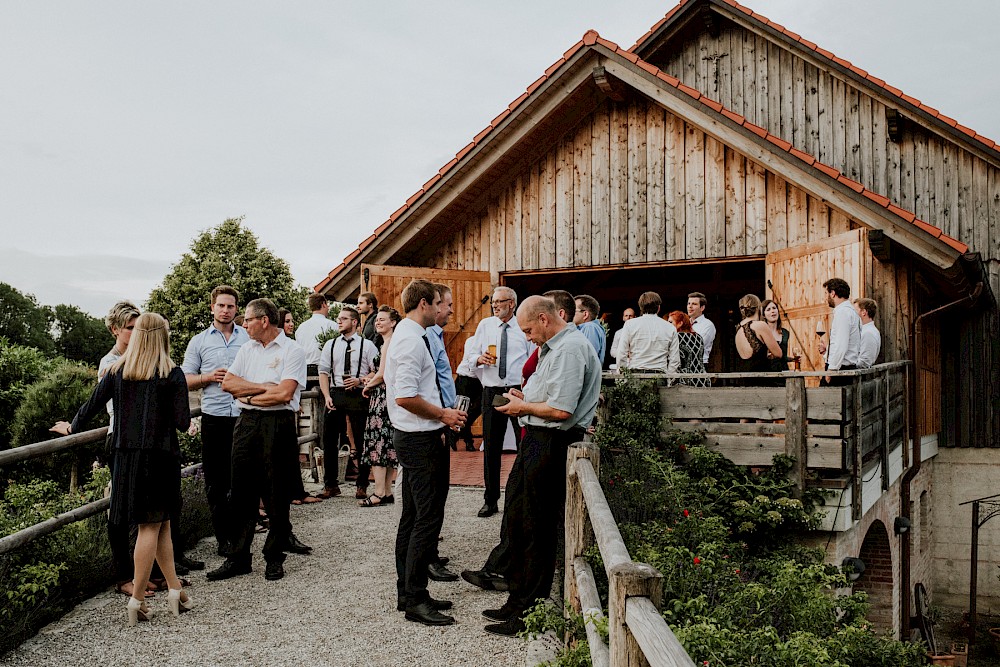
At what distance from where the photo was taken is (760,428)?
7707 mm

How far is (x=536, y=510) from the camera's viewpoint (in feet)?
15.6

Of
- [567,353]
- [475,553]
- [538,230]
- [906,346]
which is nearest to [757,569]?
[475,553]

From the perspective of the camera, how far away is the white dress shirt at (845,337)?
784cm

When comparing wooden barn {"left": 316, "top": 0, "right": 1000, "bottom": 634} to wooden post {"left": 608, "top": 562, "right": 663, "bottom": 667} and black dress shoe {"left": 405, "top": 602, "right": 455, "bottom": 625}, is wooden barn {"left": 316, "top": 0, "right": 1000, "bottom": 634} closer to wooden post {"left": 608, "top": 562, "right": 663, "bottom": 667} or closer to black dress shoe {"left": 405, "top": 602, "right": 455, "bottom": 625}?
black dress shoe {"left": 405, "top": 602, "right": 455, "bottom": 625}

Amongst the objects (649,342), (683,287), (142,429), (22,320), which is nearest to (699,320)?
(649,342)

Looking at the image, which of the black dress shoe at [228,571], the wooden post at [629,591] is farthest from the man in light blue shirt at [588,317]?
the wooden post at [629,591]

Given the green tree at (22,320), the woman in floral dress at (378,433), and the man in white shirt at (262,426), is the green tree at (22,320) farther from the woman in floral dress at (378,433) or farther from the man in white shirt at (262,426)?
the man in white shirt at (262,426)

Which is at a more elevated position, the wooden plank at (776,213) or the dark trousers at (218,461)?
the wooden plank at (776,213)

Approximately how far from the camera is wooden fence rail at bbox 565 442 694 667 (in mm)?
2093

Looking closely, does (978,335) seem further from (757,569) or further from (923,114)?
(757,569)

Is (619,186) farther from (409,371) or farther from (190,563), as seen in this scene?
(190,563)

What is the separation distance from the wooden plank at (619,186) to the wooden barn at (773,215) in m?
0.03

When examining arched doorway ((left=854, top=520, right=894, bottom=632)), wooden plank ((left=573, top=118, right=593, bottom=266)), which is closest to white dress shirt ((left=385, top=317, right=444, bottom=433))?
wooden plank ((left=573, top=118, right=593, bottom=266))

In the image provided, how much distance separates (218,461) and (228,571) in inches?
34.9
